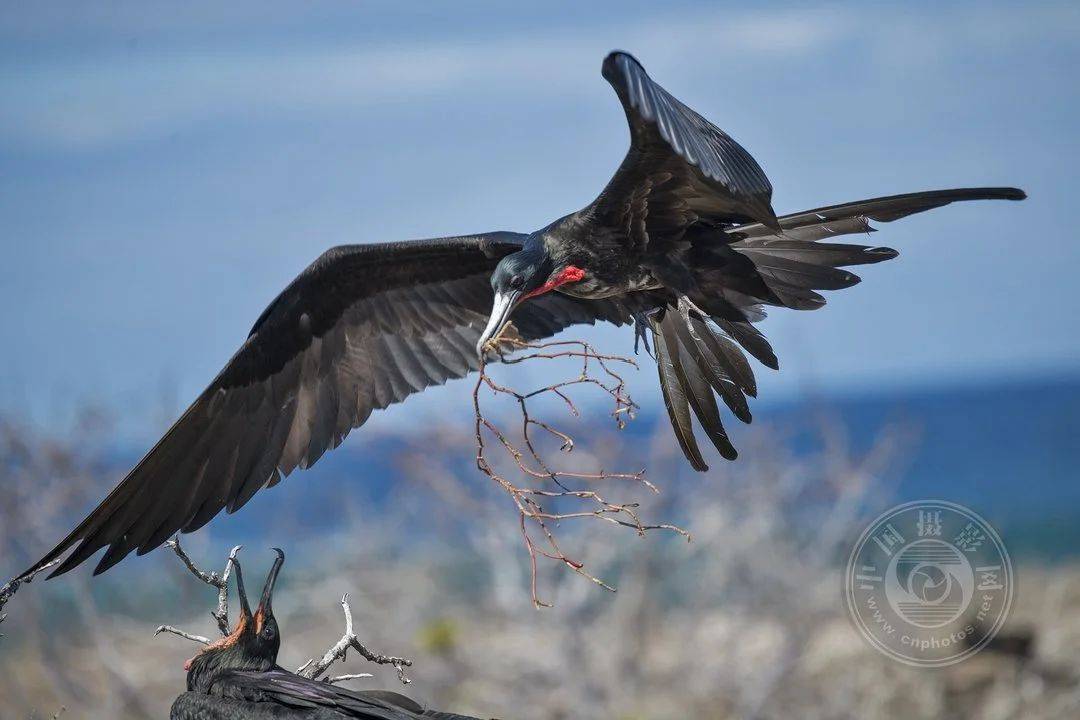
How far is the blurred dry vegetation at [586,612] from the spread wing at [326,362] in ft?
14.8

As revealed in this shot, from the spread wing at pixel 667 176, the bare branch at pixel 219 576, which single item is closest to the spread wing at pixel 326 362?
the spread wing at pixel 667 176

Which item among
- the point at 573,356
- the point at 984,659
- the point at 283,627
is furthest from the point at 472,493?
the point at 573,356

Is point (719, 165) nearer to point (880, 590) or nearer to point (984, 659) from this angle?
point (880, 590)

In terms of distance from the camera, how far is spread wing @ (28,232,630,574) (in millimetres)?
4820

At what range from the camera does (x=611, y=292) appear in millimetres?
4414

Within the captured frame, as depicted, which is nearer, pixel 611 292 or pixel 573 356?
pixel 573 356

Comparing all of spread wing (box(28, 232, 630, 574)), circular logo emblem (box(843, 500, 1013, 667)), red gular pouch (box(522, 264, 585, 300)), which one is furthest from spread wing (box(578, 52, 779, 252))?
circular logo emblem (box(843, 500, 1013, 667))

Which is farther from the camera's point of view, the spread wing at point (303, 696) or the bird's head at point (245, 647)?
the bird's head at point (245, 647)

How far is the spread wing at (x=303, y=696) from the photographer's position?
3.58 m

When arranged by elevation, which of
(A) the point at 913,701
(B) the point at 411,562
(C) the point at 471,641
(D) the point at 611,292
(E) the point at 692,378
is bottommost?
(A) the point at 913,701

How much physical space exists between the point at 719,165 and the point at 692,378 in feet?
3.56

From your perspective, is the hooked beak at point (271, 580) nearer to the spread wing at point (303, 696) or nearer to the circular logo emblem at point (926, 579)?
the spread wing at point (303, 696)

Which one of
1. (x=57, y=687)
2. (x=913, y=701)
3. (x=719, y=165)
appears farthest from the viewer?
(x=913, y=701)

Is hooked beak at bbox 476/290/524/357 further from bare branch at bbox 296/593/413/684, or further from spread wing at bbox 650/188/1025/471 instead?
bare branch at bbox 296/593/413/684
